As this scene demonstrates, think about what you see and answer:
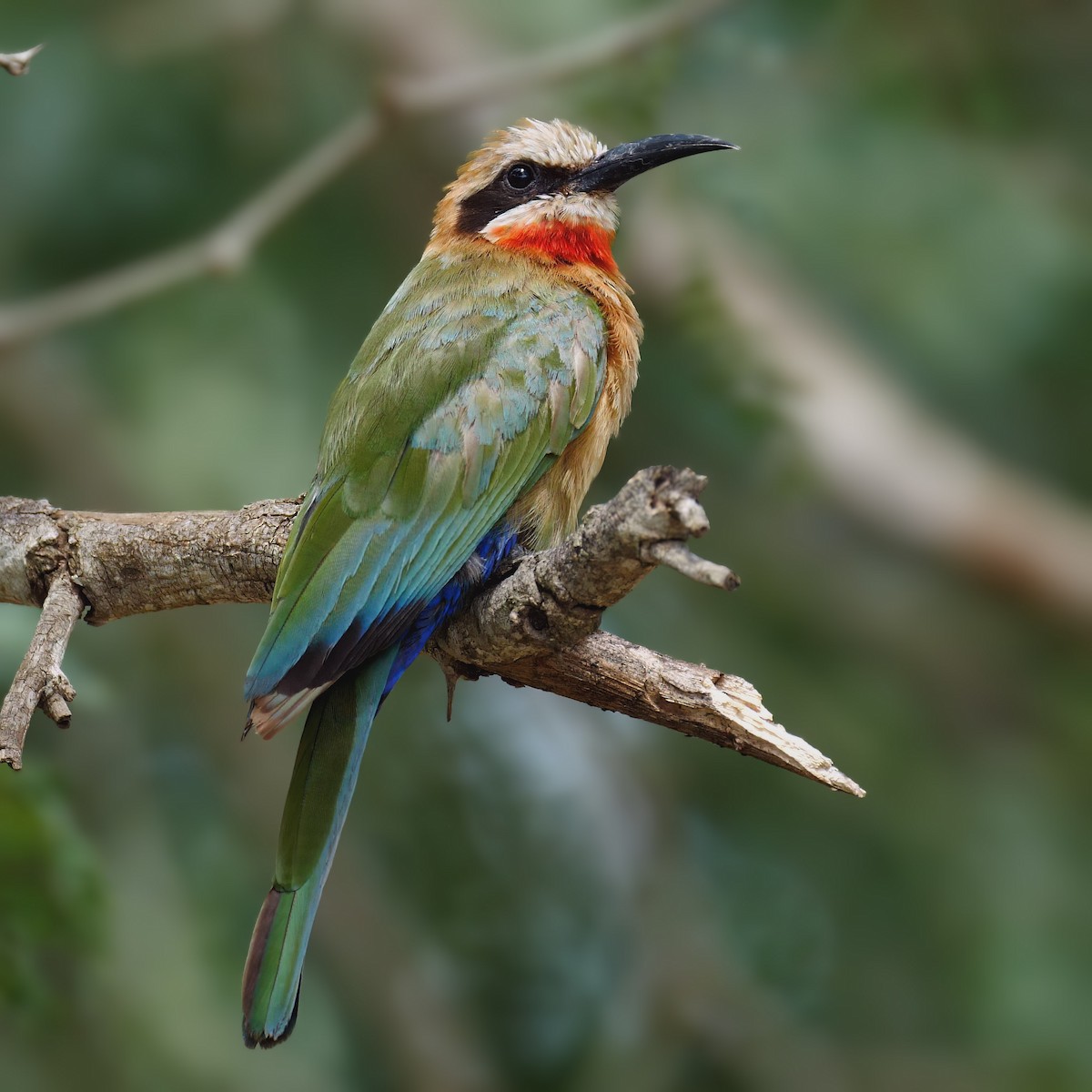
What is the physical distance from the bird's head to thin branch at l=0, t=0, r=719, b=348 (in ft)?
1.02

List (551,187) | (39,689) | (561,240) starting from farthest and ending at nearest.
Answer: (551,187)
(561,240)
(39,689)

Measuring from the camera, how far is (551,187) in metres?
4.10

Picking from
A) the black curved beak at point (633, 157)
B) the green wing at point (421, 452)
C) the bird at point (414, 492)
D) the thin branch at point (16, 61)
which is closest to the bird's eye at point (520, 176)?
the black curved beak at point (633, 157)

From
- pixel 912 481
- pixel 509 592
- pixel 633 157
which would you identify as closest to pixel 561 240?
pixel 633 157

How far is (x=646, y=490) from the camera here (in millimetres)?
2215

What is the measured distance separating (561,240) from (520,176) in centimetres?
29

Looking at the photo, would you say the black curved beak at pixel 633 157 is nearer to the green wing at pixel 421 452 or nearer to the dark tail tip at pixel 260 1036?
the green wing at pixel 421 452

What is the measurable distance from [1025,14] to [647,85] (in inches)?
80.2

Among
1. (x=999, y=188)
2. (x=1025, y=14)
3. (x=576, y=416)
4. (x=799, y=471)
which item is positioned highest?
(x=1025, y=14)

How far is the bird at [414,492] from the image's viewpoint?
2.87 m

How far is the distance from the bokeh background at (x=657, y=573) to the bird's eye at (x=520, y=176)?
0.50m

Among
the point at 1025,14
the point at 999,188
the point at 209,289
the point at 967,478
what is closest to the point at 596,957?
the point at 967,478

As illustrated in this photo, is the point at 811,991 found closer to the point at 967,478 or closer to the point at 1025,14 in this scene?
the point at 967,478

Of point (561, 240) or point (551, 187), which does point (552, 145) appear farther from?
point (561, 240)
